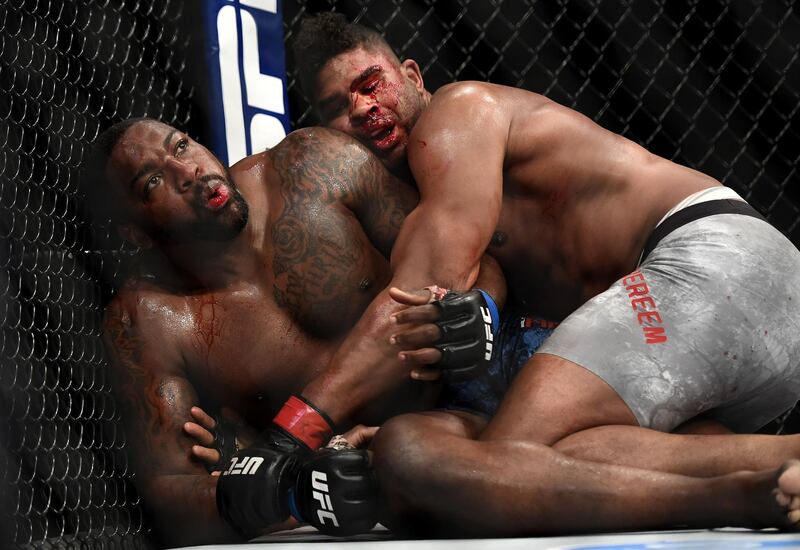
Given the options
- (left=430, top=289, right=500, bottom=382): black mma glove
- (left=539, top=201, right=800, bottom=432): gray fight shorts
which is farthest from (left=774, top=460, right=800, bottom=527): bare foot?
(left=430, top=289, right=500, bottom=382): black mma glove

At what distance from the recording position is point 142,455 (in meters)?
1.72

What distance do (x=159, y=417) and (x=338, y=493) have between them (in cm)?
46

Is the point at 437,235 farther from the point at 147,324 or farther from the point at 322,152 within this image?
the point at 147,324

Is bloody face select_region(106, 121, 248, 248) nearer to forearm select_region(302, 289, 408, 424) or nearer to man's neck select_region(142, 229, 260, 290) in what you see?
man's neck select_region(142, 229, 260, 290)

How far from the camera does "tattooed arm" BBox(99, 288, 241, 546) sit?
1.63 metres

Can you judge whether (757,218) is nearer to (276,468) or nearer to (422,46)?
(276,468)

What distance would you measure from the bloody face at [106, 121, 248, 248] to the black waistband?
734 millimetres

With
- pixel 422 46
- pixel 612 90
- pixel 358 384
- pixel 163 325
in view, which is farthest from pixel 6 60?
pixel 612 90

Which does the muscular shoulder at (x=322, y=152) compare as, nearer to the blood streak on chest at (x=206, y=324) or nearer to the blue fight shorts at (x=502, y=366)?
the blood streak on chest at (x=206, y=324)

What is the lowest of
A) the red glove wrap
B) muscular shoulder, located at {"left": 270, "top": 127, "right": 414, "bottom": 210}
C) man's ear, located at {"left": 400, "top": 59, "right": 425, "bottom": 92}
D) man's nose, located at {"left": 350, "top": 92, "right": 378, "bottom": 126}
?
the red glove wrap

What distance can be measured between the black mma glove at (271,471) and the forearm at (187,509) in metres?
0.07

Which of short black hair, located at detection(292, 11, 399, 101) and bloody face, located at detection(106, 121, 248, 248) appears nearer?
bloody face, located at detection(106, 121, 248, 248)

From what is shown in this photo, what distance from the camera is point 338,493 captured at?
1.40 m

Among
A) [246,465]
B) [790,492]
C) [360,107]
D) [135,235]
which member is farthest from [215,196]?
[790,492]
